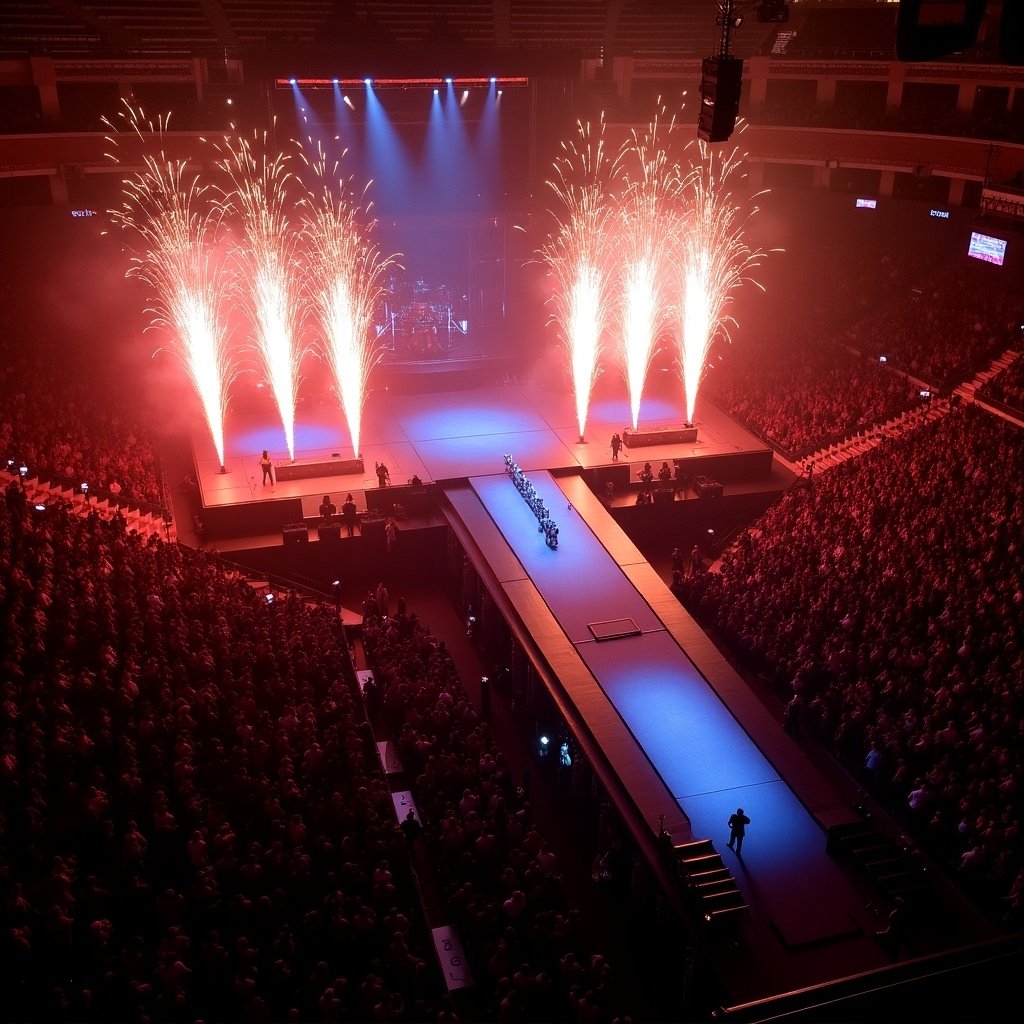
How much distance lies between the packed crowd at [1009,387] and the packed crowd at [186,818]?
53.4 feet

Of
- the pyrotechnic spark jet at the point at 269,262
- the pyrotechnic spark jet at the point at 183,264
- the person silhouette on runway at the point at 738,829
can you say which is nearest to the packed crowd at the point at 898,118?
the pyrotechnic spark jet at the point at 269,262

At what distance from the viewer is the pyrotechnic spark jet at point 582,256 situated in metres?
30.0

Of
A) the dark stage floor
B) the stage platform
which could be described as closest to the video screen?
the dark stage floor

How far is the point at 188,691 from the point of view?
15633 mm

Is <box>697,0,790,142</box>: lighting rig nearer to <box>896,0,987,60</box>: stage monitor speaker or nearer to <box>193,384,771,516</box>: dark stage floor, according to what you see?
<box>896,0,987,60</box>: stage monitor speaker

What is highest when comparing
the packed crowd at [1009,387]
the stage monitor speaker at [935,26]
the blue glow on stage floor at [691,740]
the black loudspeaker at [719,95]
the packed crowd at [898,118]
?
the stage monitor speaker at [935,26]

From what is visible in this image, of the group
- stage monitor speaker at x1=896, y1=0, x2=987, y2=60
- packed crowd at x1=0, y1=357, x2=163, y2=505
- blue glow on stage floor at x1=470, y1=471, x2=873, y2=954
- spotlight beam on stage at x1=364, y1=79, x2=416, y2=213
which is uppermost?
stage monitor speaker at x1=896, y1=0, x2=987, y2=60

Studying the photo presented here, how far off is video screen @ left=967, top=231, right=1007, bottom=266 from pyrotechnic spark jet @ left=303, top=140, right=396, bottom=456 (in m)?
17.2

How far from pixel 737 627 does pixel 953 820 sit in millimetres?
6096

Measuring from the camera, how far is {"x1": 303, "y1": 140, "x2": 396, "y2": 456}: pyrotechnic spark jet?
29234 millimetres

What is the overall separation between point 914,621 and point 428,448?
1336cm

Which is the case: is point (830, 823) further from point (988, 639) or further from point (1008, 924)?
point (988, 639)

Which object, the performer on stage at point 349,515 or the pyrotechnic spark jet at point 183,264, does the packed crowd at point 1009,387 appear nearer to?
the performer on stage at point 349,515

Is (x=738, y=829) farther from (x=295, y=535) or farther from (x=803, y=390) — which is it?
(x=803, y=390)
